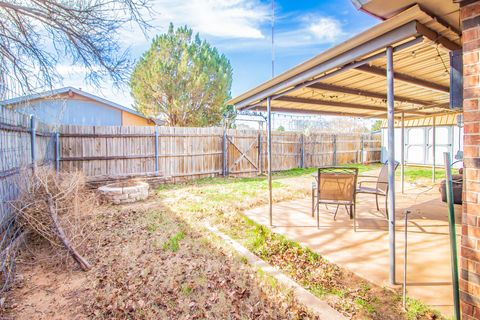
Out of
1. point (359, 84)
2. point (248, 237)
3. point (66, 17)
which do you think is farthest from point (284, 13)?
point (248, 237)

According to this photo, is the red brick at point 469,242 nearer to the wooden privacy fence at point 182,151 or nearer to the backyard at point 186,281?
the backyard at point 186,281

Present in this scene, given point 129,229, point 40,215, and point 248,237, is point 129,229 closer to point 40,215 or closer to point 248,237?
point 40,215

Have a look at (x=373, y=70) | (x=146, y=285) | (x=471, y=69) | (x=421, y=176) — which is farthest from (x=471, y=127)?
(x=421, y=176)

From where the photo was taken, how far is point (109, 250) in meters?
3.49

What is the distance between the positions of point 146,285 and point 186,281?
43cm

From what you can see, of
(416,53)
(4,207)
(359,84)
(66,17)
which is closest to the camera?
(416,53)

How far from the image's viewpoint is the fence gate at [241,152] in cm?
1005

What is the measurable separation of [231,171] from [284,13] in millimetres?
6868

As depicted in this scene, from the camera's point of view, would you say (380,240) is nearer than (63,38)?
Yes

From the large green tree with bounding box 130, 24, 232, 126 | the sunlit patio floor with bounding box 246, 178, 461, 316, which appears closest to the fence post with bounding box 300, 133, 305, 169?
the large green tree with bounding box 130, 24, 232, 126

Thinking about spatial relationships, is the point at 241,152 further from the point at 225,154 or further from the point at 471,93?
the point at 471,93

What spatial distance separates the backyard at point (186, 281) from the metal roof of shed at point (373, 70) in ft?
7.37

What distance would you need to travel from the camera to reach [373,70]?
3.18 metres

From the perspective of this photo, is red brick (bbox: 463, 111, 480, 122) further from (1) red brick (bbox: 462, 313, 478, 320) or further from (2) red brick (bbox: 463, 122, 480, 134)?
(1) red brick (bbox: 462, 313, 478, 320)
